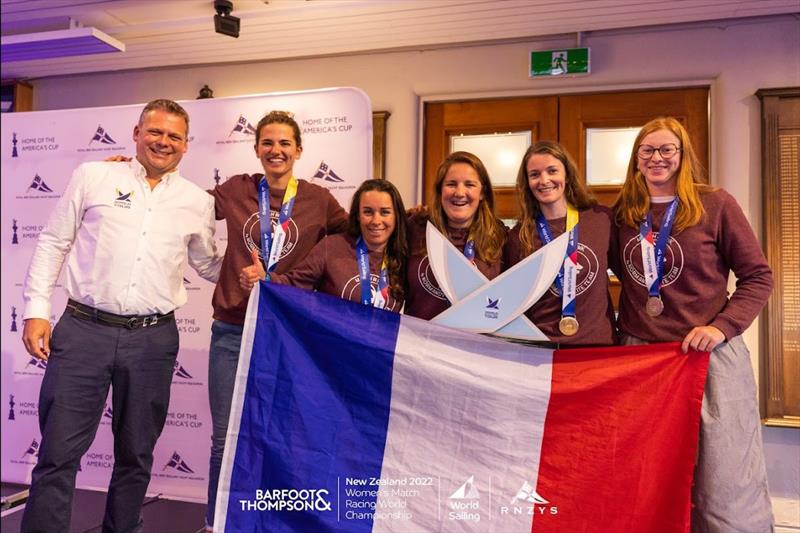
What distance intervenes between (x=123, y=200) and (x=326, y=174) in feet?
3.72

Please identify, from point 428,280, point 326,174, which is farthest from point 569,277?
point 326,174

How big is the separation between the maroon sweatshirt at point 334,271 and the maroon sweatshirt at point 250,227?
15 centimetres

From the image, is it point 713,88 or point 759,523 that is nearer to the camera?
point 759,523

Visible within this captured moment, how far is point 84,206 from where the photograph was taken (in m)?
2.52

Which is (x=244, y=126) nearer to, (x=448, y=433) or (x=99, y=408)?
(x=99, y=408)

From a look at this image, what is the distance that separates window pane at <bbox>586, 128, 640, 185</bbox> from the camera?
422 centimetres

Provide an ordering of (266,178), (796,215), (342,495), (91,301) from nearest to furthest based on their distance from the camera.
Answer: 1. (342,495)
2. (91,301)
3. (266,178)
4. (796,215)

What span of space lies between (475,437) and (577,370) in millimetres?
431

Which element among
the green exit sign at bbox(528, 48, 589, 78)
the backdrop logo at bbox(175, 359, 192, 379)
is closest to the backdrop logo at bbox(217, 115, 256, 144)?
the backdrop logo at bbox(175, 359, 192, 379)

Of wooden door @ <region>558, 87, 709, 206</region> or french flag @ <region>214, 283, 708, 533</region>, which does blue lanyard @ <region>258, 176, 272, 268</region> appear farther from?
wooden door @ <region>558, 87, 709, 206</region>

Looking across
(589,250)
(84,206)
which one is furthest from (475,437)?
(84,206)

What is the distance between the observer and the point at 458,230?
8.20ft

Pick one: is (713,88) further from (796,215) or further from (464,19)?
(464,19)

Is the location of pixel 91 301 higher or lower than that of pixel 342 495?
higher
